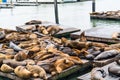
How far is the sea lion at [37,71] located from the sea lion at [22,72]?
0.12m

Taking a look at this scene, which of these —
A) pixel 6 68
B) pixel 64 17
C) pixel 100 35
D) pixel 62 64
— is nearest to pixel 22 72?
pixel 6 68

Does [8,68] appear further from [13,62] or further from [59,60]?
[59,60]

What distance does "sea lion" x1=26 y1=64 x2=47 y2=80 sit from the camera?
22.2 feet

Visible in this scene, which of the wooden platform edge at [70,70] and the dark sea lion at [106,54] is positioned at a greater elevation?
the dark sea lion at [106,54]

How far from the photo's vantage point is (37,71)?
22.8ft

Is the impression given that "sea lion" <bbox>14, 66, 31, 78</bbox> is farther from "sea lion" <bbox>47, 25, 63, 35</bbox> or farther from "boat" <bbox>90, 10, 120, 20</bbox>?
"boat" <bbox>90, 10, 120, 20</bbox>

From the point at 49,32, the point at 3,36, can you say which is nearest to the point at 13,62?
the point at 3,36

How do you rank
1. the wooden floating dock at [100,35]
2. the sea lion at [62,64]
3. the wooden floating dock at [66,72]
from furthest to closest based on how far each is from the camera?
the wooden floating dock at [100,35], the sea lion at [62,64], the wooden floating dock at [66,72]

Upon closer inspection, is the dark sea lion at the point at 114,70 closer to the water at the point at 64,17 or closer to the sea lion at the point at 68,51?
the sea lion at the point at 68,51

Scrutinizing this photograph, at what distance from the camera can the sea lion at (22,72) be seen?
683 cm

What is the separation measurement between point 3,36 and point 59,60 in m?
4.59

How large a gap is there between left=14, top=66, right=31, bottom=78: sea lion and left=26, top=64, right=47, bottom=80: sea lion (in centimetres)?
12

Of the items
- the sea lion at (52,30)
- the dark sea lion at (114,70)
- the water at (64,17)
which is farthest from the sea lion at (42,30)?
the dark sea lion at (114,70)

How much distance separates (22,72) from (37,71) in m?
0.35
